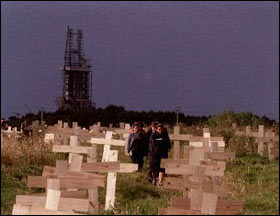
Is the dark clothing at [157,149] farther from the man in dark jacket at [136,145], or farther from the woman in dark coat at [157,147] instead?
the man in dark jacket at [136,145]

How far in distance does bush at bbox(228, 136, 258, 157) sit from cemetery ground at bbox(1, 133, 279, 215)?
2.43 metres

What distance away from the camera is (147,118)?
55.9 meters

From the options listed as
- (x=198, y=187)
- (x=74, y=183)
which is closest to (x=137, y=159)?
(x=74, y=183)

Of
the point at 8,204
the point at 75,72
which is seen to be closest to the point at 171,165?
the point at 8,204

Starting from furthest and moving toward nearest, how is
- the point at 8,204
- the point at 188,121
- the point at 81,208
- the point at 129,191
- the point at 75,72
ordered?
the point at 75,72, the point at 188,121, the point at 129,191, the point at 8,204, the point at 81,208

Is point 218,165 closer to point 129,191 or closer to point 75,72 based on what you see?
point 129,191

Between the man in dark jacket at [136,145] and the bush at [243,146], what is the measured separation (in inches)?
229

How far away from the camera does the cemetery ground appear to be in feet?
44.9

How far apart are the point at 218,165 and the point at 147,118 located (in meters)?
43.7

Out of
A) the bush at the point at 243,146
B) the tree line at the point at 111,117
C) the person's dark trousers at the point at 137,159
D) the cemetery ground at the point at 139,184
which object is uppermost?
the tree line at the point at 111,117

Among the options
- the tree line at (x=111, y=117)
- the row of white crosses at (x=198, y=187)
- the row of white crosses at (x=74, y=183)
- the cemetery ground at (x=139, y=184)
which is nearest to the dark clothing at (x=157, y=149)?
the cemetery ground at (x=139, y=184)

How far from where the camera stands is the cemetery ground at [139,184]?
538 inches

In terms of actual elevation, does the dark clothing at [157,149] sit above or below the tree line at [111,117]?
below

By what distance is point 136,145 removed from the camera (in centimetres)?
2105
